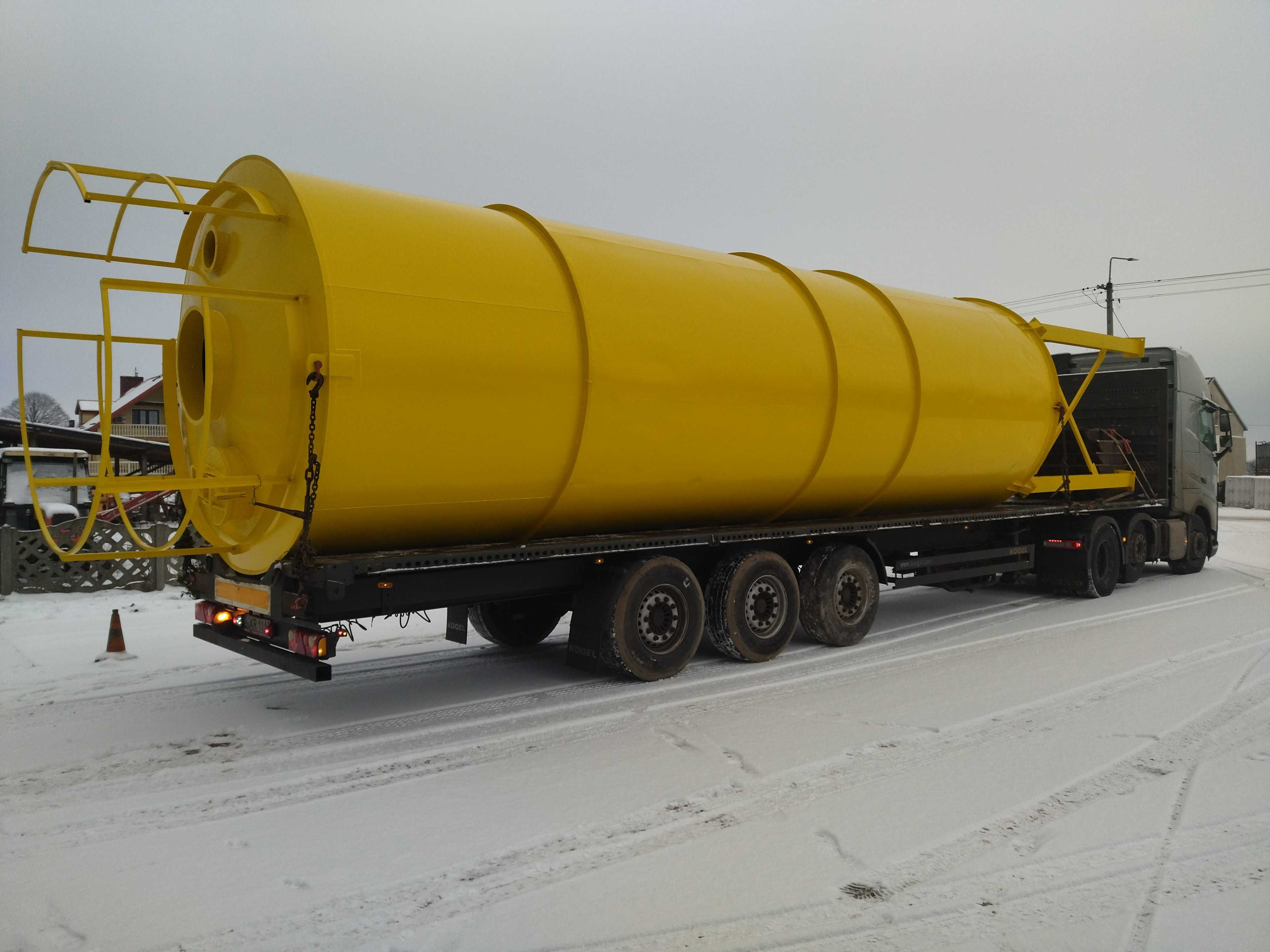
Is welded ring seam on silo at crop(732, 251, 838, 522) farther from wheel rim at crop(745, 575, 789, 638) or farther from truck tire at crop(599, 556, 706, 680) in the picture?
truck tire at crop(599, 556, 706, 680)

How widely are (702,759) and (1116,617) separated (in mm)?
7678

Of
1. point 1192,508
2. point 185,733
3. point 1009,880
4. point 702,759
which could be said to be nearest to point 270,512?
point 185,733

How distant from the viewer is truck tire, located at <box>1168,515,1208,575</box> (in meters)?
15.9

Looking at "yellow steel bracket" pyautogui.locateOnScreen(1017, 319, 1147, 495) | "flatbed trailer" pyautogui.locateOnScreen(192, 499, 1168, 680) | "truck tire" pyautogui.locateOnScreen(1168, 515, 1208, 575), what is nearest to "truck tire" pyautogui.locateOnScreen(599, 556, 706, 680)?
"flatbed trailer" pyautogui.locateOnScreen(192, 499, 1168, 680)

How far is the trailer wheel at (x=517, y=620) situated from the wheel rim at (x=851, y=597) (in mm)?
2829

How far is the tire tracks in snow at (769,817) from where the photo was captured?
12.7 ft

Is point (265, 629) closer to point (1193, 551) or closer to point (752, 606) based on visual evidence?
point (752, 606)

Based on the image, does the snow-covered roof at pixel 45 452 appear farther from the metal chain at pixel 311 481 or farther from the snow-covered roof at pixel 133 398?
the metal chain at pixel 311 481

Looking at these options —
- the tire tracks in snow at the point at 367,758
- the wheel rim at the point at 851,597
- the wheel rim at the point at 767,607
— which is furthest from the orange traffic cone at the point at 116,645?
the wheel rim at the point at 851,597

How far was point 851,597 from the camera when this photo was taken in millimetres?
9617

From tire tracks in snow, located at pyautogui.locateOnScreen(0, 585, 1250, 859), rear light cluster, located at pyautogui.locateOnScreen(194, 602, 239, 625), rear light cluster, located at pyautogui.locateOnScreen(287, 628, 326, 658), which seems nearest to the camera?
tire tracks in snow, located at pyautogui.locateOnScreen(0, 585, 1250, 859)

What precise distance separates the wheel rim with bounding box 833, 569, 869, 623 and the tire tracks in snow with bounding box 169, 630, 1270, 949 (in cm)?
247

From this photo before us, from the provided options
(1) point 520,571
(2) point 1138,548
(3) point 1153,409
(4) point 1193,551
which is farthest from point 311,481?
(4) point 1193,551

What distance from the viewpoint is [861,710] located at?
6.99 m
